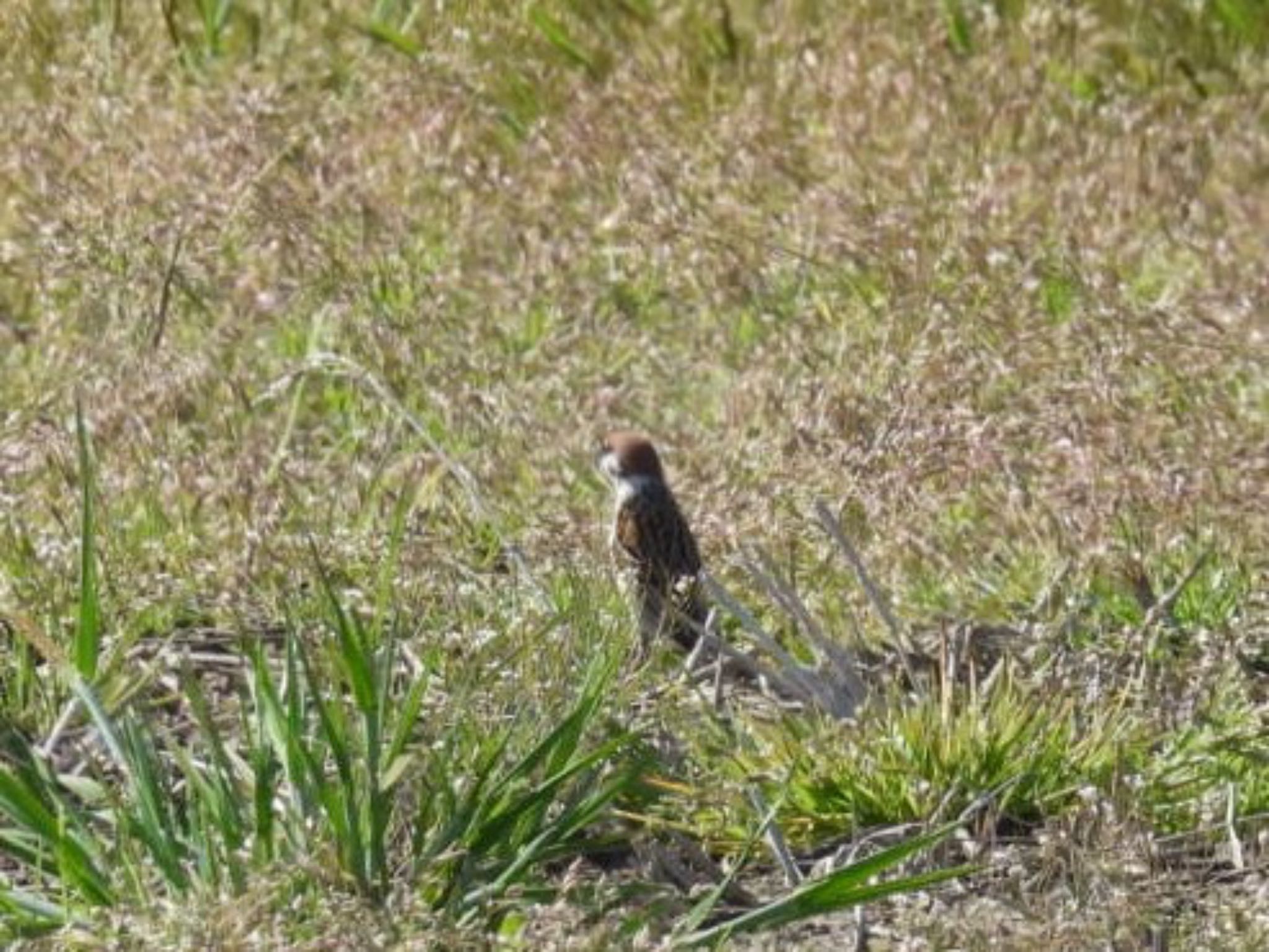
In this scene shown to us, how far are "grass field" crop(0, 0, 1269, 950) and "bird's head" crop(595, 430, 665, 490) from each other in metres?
0.09

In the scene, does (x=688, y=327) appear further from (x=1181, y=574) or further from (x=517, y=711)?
(x=517, y=711)

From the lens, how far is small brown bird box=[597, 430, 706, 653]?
5.55 meters

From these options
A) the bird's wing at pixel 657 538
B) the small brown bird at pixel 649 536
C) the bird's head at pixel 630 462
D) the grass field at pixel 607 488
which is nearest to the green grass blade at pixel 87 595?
the grass field at pixel 607 488

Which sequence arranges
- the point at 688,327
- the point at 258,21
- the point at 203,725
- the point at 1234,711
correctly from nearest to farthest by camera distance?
the point at 203,725, the point at 1234,711, the point at 688,327, the point at 258,21

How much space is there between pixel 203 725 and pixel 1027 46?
4.68m

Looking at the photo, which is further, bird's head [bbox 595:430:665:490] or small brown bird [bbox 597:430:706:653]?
bird's head [bbox 595:430:665:490]

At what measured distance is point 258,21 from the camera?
8.94 meters

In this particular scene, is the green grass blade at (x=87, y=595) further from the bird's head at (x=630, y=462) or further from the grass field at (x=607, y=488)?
the bird's head at (x=630, y=462)

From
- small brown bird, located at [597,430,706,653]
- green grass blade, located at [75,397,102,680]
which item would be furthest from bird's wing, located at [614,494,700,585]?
green grass blade, located at [75,397,102,680]

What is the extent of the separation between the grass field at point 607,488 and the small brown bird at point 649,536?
0.09 metres

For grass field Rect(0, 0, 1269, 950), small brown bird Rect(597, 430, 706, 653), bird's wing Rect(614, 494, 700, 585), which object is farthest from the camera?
bird's wing Rect(614, 494, 700, 585)

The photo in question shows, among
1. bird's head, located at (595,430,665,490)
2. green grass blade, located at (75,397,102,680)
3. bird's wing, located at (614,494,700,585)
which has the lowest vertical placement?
bird's wing, located at (614,494,700,585)

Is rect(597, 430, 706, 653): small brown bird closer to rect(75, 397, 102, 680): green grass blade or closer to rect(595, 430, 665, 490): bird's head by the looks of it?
rect(595, 430, 665, 490): bird's head

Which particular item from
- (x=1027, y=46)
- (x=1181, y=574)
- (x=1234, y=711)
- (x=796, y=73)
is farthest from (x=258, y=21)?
(x=1234, y=711)
